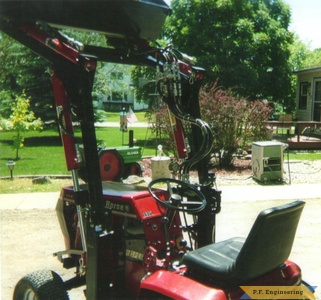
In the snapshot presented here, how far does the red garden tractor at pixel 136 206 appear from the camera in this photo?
2.81 m

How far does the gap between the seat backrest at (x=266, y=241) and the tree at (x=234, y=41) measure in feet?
54.8

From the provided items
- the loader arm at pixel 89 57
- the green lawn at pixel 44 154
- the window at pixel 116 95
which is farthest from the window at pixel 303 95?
the window at pixel 116 95

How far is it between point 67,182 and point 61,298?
7184 millimetres

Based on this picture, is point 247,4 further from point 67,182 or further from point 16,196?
point 16,196

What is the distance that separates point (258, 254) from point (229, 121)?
30.2ft

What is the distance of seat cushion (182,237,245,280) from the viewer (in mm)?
2777

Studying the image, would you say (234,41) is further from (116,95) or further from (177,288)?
(116,95)

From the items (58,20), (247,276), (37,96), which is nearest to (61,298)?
(247,276)

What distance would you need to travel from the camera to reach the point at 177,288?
275 cm

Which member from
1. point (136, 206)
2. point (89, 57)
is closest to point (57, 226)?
point (136, 206)

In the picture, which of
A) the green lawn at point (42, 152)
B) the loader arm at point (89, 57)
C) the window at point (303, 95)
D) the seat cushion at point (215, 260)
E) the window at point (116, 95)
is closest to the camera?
the seat cushion at point (215, 260)

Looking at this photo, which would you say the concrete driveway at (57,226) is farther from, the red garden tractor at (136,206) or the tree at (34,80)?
the tree at (34,80)

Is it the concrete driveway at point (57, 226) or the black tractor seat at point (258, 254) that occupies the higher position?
the black tractor seat at point (258, 254)

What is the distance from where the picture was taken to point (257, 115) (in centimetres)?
1224
